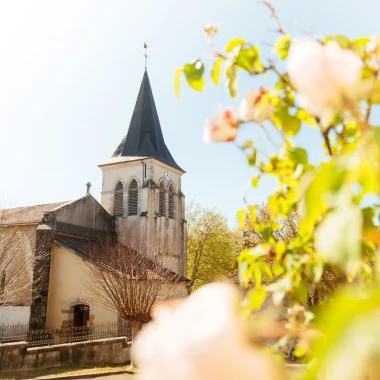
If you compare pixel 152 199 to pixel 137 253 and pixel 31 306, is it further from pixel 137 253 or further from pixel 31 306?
pixel 31 306

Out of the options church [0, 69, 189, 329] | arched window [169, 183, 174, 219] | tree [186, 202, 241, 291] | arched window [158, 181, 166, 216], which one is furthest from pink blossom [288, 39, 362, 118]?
tree [186, 202, 241, 291]

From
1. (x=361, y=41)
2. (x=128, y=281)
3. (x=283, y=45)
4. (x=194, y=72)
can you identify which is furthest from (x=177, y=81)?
(x=128, y=281)

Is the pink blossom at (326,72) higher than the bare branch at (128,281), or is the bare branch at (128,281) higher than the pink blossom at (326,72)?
the bare branch at (128,281)

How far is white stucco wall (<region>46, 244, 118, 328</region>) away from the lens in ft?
64.0

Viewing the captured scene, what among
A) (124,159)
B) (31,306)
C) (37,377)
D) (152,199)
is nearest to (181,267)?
(152,199)

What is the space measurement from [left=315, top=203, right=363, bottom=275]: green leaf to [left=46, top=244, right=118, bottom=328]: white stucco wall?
65.3 feet

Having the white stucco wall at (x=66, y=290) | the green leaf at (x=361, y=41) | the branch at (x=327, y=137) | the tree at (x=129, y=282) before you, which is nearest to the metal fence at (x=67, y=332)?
the white stucco wall at (x=66, y=290)

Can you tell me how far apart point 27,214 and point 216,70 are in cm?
2403

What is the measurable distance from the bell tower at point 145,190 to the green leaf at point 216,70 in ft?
75.7

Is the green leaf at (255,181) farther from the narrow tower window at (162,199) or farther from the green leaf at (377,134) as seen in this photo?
the narrow tower window at (162,199)

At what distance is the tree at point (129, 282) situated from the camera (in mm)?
15492

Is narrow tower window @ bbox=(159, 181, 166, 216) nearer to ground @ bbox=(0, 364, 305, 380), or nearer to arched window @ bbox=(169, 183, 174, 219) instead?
arched window @ bbox=(169, 183, 174, 219)

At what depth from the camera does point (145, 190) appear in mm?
27625

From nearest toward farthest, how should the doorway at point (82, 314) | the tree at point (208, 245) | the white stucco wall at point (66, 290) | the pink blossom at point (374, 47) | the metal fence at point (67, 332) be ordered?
A: the pink blossom at point (374, 47)
the metal fence at point (67, 332)
the white stucco wall at point (66, 290)
the doorway at point (82, 314)
the tree at point (208, 245)
